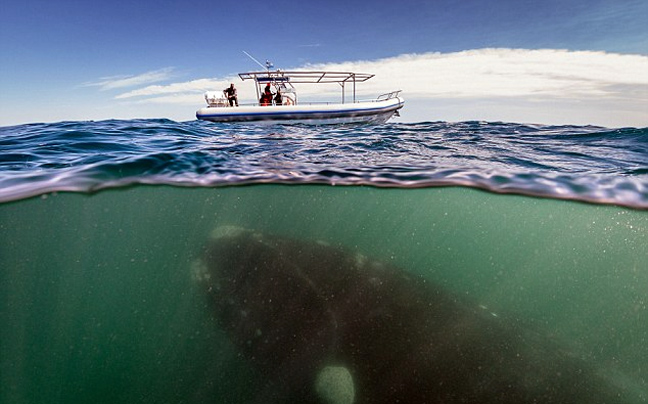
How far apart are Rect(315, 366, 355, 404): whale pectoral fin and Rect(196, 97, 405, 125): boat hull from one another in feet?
57.2

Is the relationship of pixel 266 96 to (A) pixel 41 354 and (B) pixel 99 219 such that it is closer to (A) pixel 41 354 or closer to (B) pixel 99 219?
(B) pixel 99 219

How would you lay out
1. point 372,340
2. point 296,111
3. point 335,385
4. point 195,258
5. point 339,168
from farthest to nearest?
point 296,111 → point 339,168 → point 195,258 → point 372,340 → point 335,385

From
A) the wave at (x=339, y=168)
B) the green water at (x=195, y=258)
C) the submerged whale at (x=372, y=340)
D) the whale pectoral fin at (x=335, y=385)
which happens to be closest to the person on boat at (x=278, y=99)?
the wave at (x=339, y=168)

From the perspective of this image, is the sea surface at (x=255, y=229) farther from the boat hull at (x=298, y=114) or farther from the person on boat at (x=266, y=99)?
the person on boat at (x=266, y=99)

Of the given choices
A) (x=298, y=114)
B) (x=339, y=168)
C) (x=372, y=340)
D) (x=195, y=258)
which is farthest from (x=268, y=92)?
(x=372, y=340)

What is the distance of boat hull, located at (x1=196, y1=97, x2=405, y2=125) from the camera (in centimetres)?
1997

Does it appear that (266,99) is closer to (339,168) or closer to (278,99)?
(278,99)

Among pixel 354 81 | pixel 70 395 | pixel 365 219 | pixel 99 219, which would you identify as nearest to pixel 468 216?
pixel 365 219

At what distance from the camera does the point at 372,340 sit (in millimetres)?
4824

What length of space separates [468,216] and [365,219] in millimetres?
2813

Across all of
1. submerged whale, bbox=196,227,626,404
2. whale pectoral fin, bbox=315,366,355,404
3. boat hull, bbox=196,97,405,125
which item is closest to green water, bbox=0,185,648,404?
submerged whale, bbox=196,227,626,404

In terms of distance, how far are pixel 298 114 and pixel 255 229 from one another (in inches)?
565

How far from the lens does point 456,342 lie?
4.85 m

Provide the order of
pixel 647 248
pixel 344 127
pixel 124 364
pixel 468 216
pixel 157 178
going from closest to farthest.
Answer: pixel 124 364 < pixel 647 248 < pixel 157 178 < pixel 468 216 < pixel 344 127
